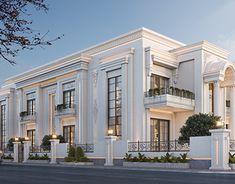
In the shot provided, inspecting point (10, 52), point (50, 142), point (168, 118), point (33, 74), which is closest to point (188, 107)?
point (168, 118)

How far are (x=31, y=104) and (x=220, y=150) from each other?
82.7 feet

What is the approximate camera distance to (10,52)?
6.18 metres

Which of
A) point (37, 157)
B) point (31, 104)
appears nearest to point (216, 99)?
point (37, 157)

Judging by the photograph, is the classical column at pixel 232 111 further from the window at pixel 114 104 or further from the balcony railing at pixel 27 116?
the balcony railing at pixel 27 116

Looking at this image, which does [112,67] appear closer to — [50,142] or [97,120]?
[97,120]

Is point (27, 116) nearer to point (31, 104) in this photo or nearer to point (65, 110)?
point (31, 104)

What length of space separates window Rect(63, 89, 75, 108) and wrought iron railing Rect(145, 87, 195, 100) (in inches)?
354

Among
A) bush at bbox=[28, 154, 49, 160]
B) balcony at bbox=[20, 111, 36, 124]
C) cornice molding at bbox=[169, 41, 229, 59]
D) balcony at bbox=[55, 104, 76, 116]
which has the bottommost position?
bush at bbox=[28, 154, 49, 160]

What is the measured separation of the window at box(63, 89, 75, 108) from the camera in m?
33.6

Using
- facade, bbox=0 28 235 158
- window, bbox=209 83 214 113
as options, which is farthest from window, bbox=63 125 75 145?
window, bbox=209 83 214 113

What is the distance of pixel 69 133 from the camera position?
33.8 metres

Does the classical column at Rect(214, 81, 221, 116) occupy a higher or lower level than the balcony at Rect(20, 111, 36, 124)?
higher

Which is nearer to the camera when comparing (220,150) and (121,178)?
(121,178)

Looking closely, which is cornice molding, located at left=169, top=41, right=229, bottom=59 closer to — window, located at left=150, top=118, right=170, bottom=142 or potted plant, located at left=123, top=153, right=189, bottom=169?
window, located at left=150, top=118, right=170, bottom=142
